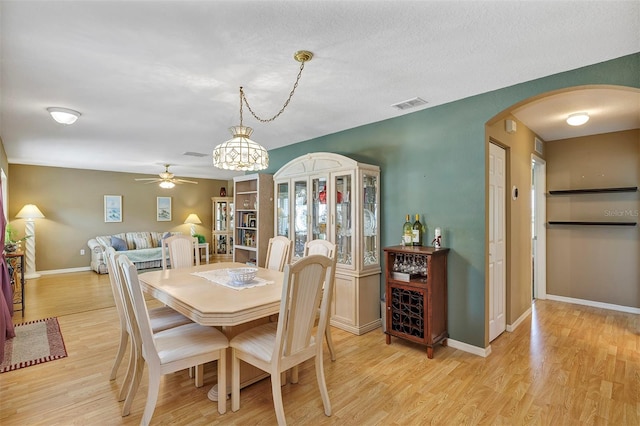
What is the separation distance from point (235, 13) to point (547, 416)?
3139 millimetres

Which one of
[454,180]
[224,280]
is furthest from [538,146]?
[224,280]

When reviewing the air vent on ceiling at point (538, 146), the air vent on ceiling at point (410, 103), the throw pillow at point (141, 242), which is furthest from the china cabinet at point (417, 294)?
the throw pillow at point (141, 242)

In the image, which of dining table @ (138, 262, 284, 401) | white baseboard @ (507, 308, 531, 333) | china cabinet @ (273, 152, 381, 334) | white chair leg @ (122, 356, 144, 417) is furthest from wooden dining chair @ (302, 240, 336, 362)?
white baseboard @ (507, 308, 531, 333)

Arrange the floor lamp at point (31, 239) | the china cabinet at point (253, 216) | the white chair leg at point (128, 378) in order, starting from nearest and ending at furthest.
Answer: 1. the white chair leg at point (128, 378)
2. the china cabinet at point (253, 216)
3. the floor lamp at point (31, 239)

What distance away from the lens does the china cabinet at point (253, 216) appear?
15.8 feet

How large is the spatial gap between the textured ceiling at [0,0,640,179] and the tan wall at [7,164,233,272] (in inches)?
163

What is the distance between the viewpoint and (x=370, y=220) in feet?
12.3

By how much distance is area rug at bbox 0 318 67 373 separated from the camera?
284 cm

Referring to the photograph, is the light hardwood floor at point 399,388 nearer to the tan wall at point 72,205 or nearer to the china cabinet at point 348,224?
the china cabinet at point 348,224

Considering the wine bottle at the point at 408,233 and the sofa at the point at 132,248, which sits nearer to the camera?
the wine bottle at the point at 408,233

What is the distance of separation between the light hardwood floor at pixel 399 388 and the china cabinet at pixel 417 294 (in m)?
0.18

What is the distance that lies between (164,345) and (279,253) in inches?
61.2

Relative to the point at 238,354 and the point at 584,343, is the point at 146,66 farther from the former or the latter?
the point at 584,343

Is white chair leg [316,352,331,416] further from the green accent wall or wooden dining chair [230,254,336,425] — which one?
the green accent wall
